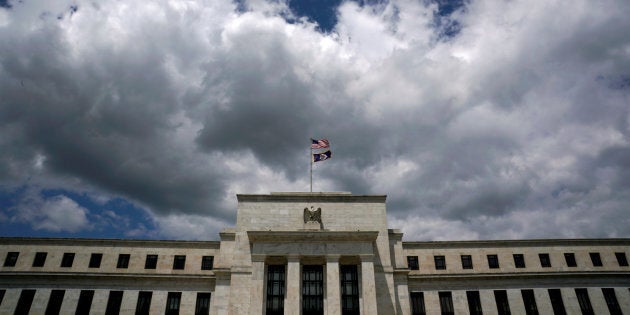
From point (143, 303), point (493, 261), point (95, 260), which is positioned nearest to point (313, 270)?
point (143, 303)

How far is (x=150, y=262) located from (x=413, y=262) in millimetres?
30326

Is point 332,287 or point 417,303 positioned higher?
point 332,287

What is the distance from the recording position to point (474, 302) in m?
43.0

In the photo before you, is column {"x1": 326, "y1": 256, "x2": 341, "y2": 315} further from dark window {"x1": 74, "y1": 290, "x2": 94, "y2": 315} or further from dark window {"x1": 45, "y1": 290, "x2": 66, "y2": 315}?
dark window {"x1": 45, "y1": 290, "x2": 66, "y2": 315}

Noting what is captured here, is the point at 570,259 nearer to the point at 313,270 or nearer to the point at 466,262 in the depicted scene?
the point at 466,262

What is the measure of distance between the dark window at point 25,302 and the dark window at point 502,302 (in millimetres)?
50347

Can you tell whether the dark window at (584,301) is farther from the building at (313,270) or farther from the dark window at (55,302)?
the dark window at (55,302)

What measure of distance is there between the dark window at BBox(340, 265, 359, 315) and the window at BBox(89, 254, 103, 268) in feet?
89.3

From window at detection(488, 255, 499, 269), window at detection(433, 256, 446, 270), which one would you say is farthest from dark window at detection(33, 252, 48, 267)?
window at detection(488, 255, 499, 269)

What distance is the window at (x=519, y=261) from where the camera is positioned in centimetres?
4491

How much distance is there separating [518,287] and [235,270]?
1243 inches

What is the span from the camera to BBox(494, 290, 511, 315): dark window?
4256cm

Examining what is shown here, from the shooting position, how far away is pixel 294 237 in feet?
131

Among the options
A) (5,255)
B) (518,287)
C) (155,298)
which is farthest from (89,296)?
(518,287)
